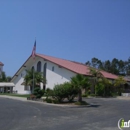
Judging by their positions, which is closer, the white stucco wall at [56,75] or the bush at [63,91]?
the bush at [63,91]

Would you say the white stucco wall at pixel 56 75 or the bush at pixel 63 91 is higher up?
the white stucco wall at pixel 56 75

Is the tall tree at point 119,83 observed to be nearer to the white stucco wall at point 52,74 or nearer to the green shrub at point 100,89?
the green shrub at point 100,89

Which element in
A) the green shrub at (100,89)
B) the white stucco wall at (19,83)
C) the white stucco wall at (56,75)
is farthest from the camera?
the white stucco wall at (19,83)

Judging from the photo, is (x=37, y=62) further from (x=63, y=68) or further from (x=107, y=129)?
(x=107, y=129)

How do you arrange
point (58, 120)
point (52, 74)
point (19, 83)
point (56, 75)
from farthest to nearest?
point (19, 83), point (52, 74), point (56, 75), point (58, 120)

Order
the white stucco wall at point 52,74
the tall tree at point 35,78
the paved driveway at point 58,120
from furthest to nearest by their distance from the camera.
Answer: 1. the tall tree at point 35,78
2. the white stucco wall at point 52,74
3. the paved driveway at point 58,120

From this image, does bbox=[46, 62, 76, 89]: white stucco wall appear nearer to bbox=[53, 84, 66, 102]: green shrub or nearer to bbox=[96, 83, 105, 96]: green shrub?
bbox=[96, 83, 105, 96]: green shrub

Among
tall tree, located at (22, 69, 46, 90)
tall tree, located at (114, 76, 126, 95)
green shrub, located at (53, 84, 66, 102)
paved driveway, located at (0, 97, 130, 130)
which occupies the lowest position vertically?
paved driveway, located at (0, 97, 130, 130)

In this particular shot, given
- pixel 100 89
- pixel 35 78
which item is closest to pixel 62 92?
pixel 100 89

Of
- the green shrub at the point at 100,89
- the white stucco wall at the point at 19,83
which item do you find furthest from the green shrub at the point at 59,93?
the white stucco wall at the point at 19,83

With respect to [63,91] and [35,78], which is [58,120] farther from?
[35,78]

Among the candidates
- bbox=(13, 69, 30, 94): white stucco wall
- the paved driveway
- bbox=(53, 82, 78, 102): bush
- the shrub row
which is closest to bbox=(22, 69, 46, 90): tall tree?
bbox=(13, 69, 30, 94): white stucco wall

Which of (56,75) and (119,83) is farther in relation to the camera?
(56,75)

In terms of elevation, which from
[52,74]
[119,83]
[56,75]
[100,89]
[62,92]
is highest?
[52,74]
